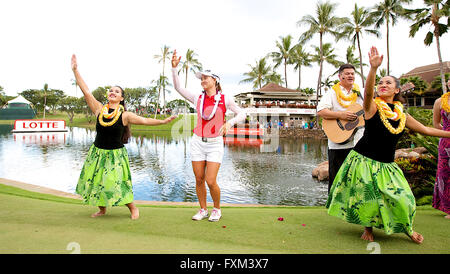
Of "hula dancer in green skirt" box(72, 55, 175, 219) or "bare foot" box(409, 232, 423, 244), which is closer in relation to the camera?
"bare foot" box(409, 232, 423, 244)

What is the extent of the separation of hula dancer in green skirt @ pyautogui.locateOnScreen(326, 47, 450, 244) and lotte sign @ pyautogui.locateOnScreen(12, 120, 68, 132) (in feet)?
137

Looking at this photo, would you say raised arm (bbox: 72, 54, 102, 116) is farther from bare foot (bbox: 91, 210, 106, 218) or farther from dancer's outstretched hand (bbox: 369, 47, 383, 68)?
dancer's outstretched hand (bbox: 369, 47, 383, 68)

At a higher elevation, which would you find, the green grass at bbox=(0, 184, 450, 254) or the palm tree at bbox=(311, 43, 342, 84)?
the palm tree at bbox=(311, 43, 342, 84)

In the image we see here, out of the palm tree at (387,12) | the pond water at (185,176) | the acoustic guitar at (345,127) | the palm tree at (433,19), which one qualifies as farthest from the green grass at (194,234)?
the palm tree at (387,12)

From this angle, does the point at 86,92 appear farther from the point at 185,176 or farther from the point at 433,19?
the point at 433,19

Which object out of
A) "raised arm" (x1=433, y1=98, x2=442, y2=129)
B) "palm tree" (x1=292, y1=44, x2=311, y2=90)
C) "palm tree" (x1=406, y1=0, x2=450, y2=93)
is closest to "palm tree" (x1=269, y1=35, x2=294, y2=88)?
"palm tree" (x1=292, y1=44, x2=311, y2=90)

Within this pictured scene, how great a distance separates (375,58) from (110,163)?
334 cm

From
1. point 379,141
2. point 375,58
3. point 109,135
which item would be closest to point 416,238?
point 379,141

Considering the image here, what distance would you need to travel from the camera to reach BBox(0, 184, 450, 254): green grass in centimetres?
286

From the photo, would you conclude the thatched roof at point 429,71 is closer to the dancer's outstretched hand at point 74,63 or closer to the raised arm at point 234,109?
the raised arm at point 234,109

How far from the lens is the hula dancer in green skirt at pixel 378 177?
310 centimetres

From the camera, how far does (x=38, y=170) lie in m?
13.0
